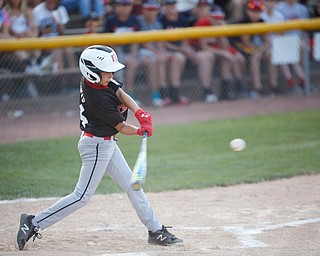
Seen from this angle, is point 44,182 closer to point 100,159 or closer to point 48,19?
point 100,159

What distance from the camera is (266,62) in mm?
13648

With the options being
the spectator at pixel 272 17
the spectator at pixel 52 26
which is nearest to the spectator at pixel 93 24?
the spectator at pixel 52 26

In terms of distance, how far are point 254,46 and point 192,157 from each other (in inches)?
172

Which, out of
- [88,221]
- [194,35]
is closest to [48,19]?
[194,35]

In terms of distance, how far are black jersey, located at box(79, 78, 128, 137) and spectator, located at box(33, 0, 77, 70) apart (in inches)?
248

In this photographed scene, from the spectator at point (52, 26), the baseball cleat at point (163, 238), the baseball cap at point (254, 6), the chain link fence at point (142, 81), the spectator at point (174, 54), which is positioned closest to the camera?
the baseball cleat at point (163, 238)

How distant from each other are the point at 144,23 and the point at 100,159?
762cm

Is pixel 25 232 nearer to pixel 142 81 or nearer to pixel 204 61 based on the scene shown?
pixel 142 81

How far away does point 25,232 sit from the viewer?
575cm

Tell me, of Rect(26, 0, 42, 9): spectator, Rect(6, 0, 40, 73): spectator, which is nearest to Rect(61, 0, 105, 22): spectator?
Rect(26, 0, 42, 9): spectator

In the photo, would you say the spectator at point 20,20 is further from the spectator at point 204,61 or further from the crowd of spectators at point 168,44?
the spectator at point 204,61

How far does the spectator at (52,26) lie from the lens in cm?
1191

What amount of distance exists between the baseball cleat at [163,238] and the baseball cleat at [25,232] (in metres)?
0.95

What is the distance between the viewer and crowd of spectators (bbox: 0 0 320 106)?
1223 cm
